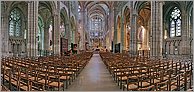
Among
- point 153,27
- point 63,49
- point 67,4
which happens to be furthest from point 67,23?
point 153,27

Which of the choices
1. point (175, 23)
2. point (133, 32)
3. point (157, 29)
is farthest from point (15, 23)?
point (157, 29)

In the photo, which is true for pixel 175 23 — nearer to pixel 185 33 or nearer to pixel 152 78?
pixel 185 33

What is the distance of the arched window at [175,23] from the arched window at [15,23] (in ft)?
82.6

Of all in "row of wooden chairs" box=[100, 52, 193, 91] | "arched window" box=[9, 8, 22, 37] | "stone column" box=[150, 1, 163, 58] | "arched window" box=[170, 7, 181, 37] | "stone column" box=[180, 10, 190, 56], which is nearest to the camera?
"row of wooden chairs" box=[100, 52, 193, 91]

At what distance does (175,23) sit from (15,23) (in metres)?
26.1

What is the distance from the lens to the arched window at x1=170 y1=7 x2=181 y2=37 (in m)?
37.2

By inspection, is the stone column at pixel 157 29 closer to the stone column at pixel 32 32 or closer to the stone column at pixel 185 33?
the stone column at pixel 32 32

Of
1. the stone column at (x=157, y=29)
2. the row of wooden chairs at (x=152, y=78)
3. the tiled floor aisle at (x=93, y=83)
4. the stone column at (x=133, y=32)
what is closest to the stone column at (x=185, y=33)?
the stone column at (x=133, y=32)

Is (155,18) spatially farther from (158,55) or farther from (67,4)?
(67,4)

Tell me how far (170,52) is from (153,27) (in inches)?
642

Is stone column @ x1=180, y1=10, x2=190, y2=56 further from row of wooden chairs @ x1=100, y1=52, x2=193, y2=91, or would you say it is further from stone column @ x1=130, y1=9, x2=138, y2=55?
row of wooden chairs @ x1=100, y1=52, x2=193, y2=91

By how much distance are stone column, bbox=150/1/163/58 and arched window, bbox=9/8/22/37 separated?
25165 millimetres

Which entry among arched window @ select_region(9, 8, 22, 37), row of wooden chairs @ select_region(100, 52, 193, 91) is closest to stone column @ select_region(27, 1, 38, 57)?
row of wooden chairs @ select_region(100, 52, 193, 91)

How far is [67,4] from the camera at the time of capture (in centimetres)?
4484
